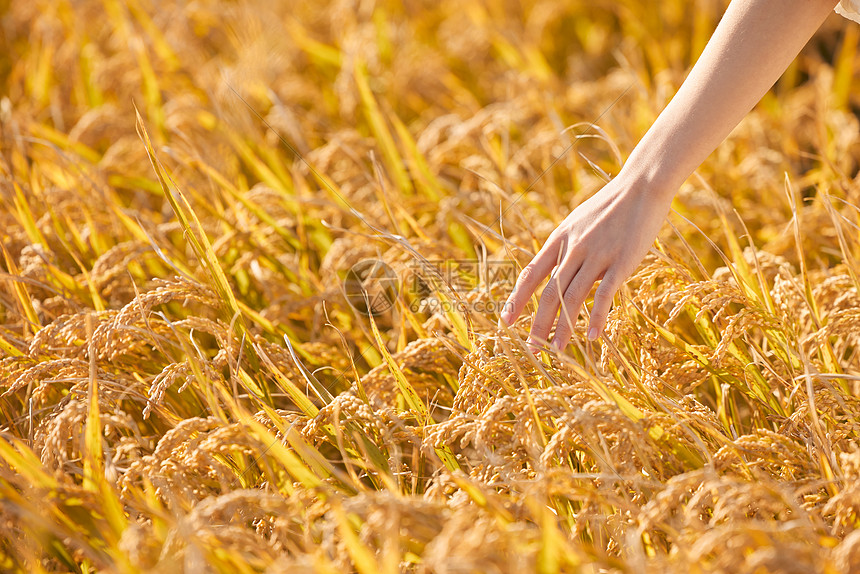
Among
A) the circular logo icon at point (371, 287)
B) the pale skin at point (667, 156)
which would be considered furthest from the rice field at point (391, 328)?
the pale skin at point (667, 156)

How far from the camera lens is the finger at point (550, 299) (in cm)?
98

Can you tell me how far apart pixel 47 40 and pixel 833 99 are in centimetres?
297

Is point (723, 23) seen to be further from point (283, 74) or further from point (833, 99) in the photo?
point (283, 74)

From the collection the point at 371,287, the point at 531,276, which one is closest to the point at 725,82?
the point at 531,276

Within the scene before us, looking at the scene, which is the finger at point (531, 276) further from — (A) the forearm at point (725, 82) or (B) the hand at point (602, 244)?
(A) the forearm at point (725, 82)

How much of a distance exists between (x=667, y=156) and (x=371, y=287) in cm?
74

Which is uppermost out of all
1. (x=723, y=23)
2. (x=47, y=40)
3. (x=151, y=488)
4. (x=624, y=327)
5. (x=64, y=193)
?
(x=47, y=40)

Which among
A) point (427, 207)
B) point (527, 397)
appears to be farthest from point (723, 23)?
point (427, 207)

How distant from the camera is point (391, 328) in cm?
154

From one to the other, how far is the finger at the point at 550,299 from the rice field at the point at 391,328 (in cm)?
5

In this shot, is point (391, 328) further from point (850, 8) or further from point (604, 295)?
point (850, 8)

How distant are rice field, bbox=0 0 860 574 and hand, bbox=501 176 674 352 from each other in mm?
94

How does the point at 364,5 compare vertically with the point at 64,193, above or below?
above

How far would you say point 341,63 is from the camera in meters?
2.47
